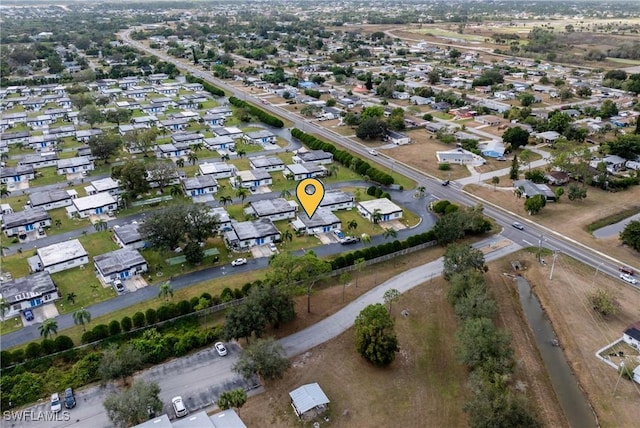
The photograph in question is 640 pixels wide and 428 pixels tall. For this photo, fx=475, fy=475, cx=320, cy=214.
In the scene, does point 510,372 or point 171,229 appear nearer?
point 510,372

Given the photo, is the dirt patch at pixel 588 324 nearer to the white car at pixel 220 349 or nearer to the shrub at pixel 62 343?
the white car at pixel 220 349

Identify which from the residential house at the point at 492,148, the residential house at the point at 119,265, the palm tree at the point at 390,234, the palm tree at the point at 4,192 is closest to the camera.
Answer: the residential house at the point at 119,265

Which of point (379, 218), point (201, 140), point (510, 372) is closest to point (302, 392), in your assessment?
point (510, 372)

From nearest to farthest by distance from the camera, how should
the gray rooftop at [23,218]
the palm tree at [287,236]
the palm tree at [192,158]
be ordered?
the palm tree at [287,236] → the gray rooftop at [23,218] → the palm tree at [192,158]

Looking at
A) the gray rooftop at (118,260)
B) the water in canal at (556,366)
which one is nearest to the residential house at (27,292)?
the gray rooftop at (118,260)

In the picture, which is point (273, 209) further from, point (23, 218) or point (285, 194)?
point (23, 218)

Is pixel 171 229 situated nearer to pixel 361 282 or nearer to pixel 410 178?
pixel 361 282
